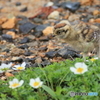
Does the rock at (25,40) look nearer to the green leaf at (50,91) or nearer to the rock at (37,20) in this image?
the rock at (37,20)

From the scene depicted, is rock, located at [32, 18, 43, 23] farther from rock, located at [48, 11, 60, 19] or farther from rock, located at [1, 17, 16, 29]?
rock, located at [1, 17, 16, 29]

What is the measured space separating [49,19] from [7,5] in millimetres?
1869

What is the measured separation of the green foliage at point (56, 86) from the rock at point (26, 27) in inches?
155

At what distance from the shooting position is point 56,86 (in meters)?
3.81

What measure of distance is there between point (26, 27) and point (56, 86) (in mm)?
4415

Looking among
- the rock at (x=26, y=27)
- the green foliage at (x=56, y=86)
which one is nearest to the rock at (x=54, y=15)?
the rock at (x=26, y=27)

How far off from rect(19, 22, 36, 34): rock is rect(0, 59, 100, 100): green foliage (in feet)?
12.9

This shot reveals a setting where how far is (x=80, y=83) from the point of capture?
3682mm

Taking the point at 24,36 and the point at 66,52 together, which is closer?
the point at 66,52

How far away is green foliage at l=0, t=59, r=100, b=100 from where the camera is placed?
346cm

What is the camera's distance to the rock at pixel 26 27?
315 inches

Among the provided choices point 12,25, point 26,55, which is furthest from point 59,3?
point 26,55

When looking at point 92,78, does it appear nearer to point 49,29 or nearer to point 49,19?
point 49,29

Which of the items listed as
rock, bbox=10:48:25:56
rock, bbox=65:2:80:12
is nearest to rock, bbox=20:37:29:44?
rock, bbox=10:48:25:56
